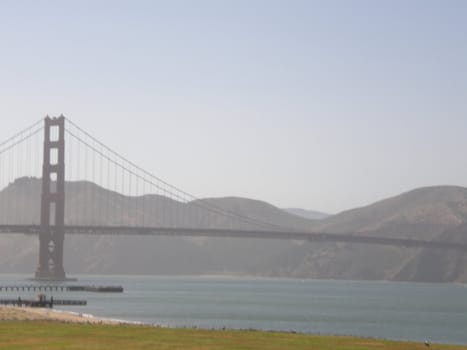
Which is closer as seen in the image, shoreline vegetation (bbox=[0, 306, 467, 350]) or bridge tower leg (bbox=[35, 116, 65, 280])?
shoreline vegetation (bbox=[0, 306, 467, 350])

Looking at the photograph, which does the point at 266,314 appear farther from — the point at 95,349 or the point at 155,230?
the point at 155,230

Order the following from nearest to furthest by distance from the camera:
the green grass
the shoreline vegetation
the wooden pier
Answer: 1. the green grass
2. the shoreline vegetation
3. the wooden pier

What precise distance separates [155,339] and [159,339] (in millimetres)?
208

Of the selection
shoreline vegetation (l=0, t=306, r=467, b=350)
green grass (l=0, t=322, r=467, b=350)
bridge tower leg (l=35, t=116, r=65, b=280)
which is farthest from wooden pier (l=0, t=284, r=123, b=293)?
green grass (l=0, t=322, r=467, b=350)

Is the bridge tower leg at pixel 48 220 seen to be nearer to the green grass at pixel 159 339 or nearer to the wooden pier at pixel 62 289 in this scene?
the wooden pier at pixel 62 289

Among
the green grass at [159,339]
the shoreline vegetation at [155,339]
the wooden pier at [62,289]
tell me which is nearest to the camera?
the green grass at [159,339]

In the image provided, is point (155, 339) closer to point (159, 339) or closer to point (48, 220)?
point (159, 339)

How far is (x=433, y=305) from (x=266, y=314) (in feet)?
114

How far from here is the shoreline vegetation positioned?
50656 millimetres

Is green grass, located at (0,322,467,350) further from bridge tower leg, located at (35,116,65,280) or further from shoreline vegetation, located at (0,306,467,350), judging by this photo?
bridge tower leg, located at (35,116,65,280)

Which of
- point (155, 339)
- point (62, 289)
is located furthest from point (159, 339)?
point (62, 289)

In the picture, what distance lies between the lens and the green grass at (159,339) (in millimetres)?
50438

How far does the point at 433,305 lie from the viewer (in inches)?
5103

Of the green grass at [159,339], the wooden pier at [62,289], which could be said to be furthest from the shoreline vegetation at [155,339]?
the wooden pier at [62,289]
